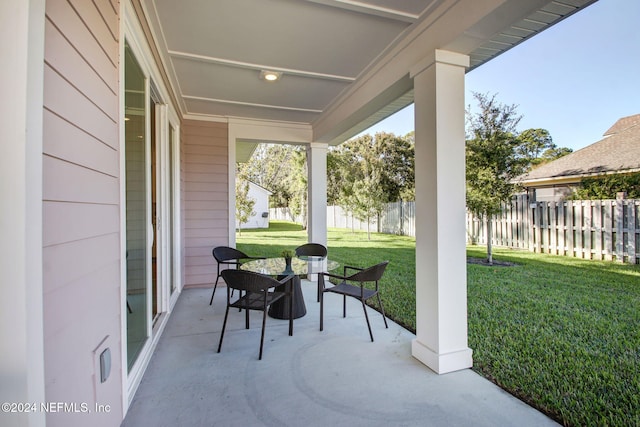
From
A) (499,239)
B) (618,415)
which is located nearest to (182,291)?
(618,415)

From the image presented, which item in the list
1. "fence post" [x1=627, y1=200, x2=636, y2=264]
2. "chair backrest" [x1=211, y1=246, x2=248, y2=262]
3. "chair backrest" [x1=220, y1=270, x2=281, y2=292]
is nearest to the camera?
"chair backrest" [x1=220, y1=270, x2=281, y2=292]

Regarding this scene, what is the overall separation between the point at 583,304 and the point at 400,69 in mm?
3581

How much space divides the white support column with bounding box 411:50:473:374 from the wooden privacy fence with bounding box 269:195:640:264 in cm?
558

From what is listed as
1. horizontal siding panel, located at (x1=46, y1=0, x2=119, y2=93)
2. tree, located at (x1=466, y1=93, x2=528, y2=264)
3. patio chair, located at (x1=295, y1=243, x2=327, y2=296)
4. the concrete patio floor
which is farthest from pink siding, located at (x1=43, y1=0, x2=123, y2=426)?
tree, located at (x1=466, y1=93, x2=528, y2=264)

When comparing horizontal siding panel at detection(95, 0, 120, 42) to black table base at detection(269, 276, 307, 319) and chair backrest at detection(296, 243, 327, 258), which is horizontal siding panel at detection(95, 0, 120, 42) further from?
chair backrest at detection(296, 243, 327, 258)

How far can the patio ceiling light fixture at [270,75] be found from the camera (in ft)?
10.7

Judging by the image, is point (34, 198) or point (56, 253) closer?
point (34, 198)

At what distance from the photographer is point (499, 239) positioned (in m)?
8.63

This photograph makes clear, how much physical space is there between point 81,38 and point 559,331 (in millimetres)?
4163

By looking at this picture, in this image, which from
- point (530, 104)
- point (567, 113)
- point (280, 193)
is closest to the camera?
point (530, 104)

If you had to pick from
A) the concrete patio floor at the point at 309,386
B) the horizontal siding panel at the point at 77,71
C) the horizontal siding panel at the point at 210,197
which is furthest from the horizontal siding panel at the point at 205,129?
the horizontal siding panel at the point at 77,71

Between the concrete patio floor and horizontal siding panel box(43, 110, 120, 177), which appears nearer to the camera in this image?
horizontal siding panel box(43, 110, 120, 177)

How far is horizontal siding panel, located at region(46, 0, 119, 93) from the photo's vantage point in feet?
3.59

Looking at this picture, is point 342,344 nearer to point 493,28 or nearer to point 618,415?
point 618,415
